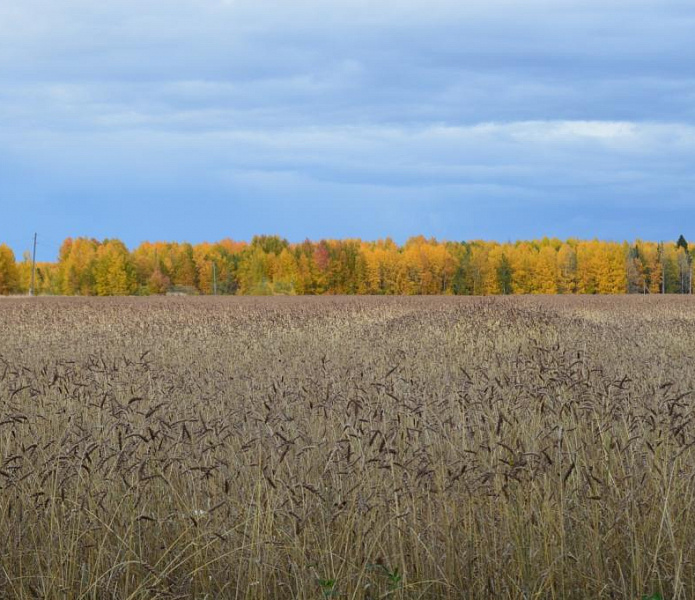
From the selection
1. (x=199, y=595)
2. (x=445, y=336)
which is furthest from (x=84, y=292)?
(x=199, y=595)

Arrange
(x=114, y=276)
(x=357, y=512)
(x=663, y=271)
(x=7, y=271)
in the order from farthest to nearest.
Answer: (x=663, y=271) → (x=7, y=271) → (x=114, y=276) → (x=357, y=512)

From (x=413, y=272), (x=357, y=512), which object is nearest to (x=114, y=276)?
(x=413, y=272)

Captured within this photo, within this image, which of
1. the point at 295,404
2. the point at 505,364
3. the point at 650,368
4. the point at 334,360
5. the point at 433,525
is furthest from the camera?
the point at 334,360

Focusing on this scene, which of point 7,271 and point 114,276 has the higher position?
point 7,271

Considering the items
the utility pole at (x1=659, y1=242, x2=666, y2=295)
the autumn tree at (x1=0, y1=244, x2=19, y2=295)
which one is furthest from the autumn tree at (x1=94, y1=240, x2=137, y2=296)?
the utility pole at (x1=659, y1=242, x2=666, y2=295)

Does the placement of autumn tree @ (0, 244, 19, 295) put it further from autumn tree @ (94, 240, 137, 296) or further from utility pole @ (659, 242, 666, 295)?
utility pole @ (659, 242, 666, 295)

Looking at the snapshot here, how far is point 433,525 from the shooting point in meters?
4.09

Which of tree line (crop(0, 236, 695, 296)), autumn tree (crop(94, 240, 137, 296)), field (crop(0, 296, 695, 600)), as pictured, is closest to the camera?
field (crop(0, 296, 695, 600))

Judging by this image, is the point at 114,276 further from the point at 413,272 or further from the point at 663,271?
the point at 663,271

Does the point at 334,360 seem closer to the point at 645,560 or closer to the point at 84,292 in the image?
the point at 645,560

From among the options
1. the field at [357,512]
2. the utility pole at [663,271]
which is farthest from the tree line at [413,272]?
the field at [357,512]

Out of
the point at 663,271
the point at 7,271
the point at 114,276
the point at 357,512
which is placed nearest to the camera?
the point at 357,512

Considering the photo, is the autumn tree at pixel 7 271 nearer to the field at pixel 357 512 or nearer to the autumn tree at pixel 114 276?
the autumn tree at pixel 114 276

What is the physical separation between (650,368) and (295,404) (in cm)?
463
